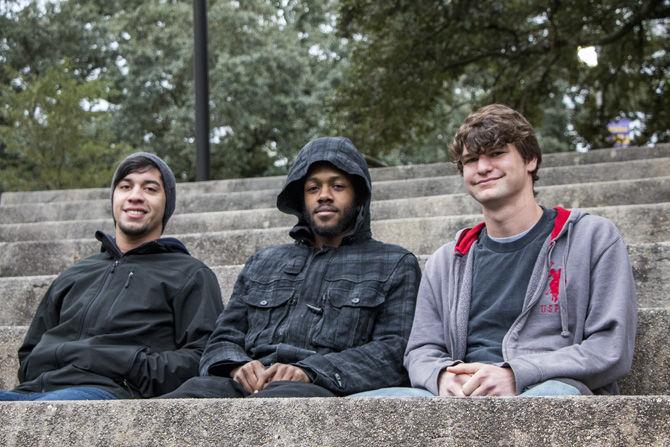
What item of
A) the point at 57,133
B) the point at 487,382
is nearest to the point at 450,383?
the point at 487,382

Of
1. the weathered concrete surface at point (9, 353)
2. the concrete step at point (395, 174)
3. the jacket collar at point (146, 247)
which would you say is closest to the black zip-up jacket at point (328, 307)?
the jacket collar at point (146, 247)

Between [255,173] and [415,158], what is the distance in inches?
156

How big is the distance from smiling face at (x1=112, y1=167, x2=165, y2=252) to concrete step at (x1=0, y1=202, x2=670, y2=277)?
123 cm

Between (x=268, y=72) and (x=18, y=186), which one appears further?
(x=268, y=72)

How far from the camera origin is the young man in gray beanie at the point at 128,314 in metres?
4.06

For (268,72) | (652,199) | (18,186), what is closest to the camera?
(652,199)

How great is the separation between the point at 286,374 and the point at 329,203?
80cm

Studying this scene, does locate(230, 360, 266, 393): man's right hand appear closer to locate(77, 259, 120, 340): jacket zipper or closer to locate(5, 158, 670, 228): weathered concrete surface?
locate(77, 259, 120, 340): jacket zipper

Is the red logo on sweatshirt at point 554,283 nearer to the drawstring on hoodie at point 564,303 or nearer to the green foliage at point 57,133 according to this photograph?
the drawstring on hoodie at point 564,303

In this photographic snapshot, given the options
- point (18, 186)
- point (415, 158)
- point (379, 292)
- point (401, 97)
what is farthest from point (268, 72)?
point (379, 292)

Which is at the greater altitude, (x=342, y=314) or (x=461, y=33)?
(x=461, y=33)

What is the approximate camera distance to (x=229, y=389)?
149 inches

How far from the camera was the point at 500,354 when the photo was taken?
3.55m

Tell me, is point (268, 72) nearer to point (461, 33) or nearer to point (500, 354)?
point (461, 33)
